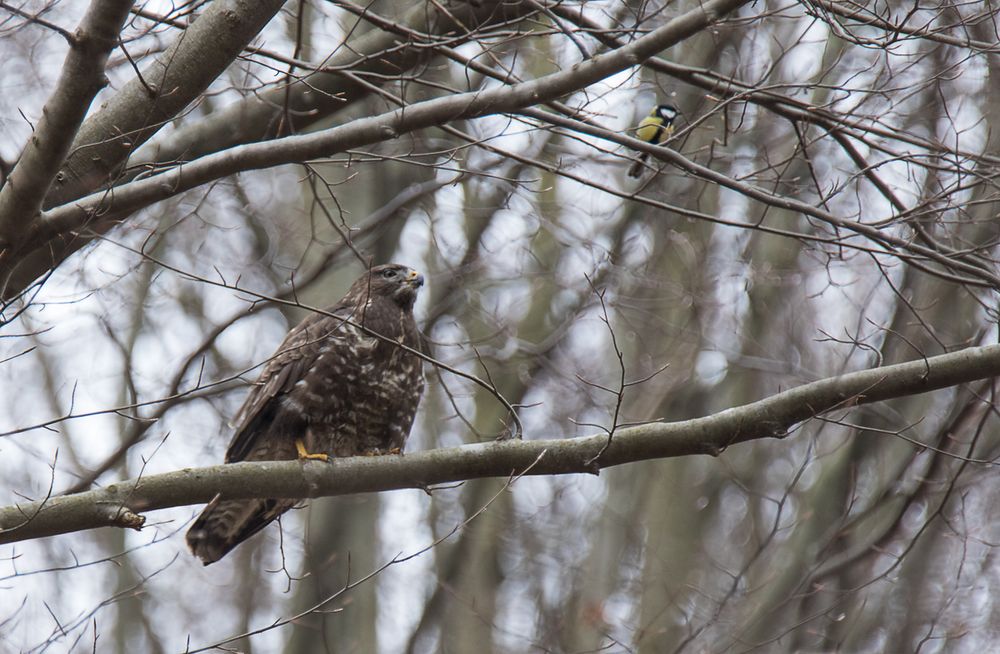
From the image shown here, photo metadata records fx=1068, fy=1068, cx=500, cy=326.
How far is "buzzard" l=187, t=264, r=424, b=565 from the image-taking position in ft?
19.0

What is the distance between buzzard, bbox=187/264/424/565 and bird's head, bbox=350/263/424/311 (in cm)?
47

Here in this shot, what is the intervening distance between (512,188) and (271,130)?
1933mm

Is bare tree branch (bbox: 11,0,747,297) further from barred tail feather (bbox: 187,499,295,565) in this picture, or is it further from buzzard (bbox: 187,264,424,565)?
barred tail feather (bbox: 187,499,295,565)

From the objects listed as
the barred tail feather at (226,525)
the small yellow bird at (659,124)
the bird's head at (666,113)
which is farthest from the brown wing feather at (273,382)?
the bird's head at (666,113)

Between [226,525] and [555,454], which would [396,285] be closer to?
[226,525]

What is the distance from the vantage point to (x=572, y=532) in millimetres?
9258

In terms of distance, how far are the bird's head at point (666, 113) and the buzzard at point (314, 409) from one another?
1822mm

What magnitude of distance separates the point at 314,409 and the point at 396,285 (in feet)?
3.27

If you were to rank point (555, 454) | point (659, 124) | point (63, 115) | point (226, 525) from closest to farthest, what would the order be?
1. point (63, 115)
2. point (555, 454)
3. point (659, 124)
4. point (226, 525)

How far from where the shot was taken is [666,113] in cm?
618

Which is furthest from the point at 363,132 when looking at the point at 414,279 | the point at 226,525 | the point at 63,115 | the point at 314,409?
the point at 226,525

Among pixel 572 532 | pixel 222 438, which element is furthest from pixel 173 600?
pixel 572 532

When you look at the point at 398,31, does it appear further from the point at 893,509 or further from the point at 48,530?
the point at 893,509

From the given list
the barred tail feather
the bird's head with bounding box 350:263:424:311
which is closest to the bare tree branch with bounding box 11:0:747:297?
the barred tail feather
